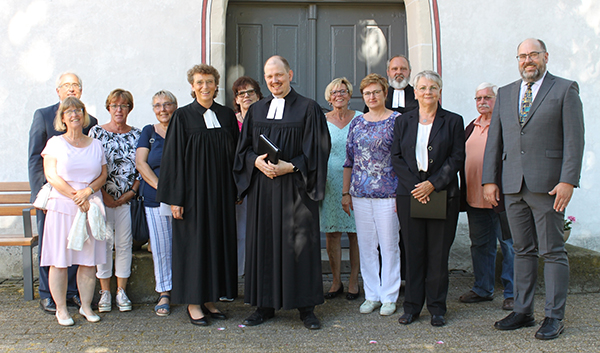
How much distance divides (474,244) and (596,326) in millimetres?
1116

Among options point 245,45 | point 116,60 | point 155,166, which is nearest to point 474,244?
point 155,166

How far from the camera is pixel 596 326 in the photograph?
390 cm

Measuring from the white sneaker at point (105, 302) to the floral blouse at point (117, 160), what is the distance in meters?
0.83

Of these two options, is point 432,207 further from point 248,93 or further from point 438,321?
point 248,93

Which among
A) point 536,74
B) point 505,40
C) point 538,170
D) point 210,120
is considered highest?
point 505,40

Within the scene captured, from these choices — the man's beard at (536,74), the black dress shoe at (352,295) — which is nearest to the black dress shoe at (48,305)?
the black dress shoe at (352,295)

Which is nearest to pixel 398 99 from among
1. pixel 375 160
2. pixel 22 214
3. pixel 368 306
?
pixel 375 160

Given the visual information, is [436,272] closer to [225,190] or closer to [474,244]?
[474,244]

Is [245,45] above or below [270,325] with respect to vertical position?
above

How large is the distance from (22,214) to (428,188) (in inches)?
151

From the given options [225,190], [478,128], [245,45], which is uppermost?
[245,45]

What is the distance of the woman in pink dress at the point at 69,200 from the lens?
13.1 ft

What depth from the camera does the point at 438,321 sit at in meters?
3.91

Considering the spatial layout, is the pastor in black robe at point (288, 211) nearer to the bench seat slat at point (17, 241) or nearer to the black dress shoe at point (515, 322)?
the black dress shoe at point (515, 322)
